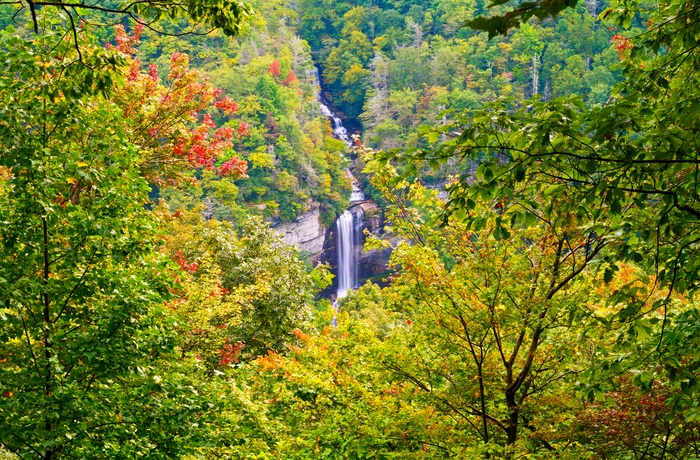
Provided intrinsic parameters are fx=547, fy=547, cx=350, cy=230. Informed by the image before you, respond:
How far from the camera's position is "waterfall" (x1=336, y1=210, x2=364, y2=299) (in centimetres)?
3891

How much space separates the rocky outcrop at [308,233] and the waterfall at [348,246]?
1392 millimetres

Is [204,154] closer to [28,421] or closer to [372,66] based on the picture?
[28,421]

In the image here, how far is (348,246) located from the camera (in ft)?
131

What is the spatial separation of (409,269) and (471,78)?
4668 centimetres

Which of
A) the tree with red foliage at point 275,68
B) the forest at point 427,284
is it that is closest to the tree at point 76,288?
the forest at point 427,284

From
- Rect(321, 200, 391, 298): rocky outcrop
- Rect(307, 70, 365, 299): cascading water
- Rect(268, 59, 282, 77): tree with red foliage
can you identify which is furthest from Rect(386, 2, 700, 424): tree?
Rect(268, 59, 282, 77): tree with red foliage

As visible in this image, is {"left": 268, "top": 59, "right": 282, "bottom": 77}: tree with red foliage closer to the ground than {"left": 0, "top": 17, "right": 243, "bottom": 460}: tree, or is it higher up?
closer to the ground

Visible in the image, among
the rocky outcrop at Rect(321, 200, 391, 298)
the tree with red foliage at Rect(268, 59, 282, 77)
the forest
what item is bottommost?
the rocky outcrop at Rect(321, 200, 391, 298)

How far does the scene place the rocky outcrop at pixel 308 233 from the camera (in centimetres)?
3812

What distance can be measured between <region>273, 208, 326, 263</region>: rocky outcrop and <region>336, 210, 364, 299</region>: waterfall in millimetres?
1392

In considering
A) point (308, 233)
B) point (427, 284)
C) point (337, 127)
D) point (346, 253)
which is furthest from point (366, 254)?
point (427, 284)

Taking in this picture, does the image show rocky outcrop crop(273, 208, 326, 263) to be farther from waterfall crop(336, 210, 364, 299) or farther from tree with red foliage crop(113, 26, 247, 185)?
tree with red foliage crop(113, 26, 247, 185)

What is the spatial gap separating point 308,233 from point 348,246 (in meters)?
3.09

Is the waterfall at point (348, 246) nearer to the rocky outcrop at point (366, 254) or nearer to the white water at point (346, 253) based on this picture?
the white water at point (346, 253)
